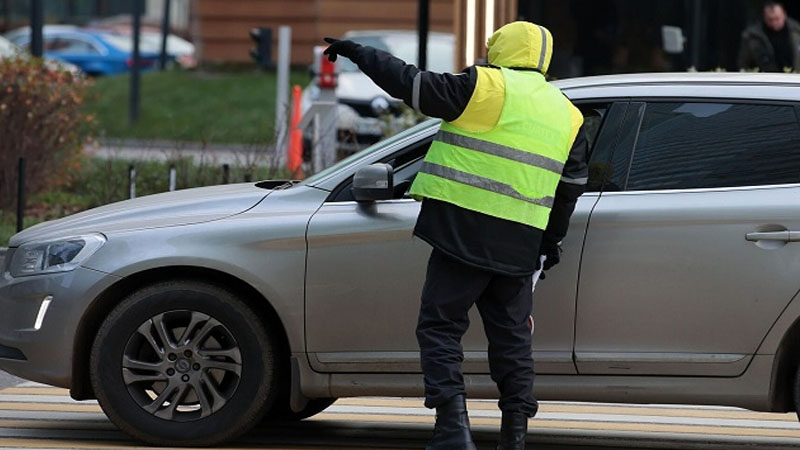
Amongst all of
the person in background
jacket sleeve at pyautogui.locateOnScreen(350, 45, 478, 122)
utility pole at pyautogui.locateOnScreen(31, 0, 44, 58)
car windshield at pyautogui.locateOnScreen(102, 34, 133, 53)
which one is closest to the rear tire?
jacket sleeve at pyautogui.locateOnScreen(350, 45, 478, 122)

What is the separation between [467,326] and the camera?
6645 mm

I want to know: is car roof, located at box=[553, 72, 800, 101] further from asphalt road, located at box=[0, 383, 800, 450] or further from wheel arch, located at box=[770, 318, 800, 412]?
asphalt road, located at box=[0, 383, 800, 450]

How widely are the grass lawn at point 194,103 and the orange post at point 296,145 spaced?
705 cm

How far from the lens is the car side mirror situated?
6.93 m

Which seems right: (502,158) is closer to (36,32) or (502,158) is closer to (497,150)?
(497,150)

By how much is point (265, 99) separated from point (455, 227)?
78.8 ft

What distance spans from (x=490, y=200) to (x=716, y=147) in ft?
3.48

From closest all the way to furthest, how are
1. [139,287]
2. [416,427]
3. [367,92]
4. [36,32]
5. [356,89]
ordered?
[139,287] → [416,427] → [36,32] → [367,92] → [356,89]

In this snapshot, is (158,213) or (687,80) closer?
(687,80)

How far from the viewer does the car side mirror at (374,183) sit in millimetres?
6926

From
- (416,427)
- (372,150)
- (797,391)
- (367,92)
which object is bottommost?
(416,427)

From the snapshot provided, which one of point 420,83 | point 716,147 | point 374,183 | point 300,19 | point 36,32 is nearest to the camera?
point 420,83

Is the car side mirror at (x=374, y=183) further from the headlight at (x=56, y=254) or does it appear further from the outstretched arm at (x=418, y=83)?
the headlight at (x=56, y=254)

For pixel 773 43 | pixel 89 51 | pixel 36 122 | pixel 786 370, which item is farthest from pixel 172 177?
pixel 89 51
